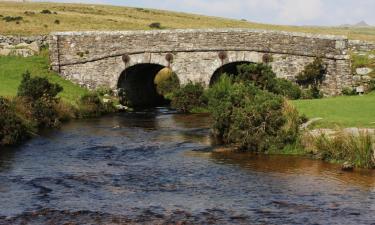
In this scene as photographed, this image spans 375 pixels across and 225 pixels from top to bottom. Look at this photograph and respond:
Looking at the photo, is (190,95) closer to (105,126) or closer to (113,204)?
(105,126)

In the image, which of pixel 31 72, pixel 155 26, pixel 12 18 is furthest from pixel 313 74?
pixel 12 18

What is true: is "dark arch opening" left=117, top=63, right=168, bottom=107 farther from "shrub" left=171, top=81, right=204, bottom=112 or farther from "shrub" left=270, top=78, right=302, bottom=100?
"shrub" left=270, top=78, right=302, bottom=100

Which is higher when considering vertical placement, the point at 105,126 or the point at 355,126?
the point at 355,126

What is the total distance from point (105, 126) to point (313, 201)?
18.5m

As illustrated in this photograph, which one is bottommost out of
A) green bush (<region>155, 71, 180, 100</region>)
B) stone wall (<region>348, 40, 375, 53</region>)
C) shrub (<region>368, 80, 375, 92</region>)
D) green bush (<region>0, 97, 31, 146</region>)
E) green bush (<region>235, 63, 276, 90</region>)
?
green bush (<region>155, 71, 180, 100</region>)

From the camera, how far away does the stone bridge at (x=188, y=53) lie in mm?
40062

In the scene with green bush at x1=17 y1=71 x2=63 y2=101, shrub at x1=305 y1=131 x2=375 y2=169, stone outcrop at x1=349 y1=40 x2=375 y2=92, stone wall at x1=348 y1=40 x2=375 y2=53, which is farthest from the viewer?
stone wall at x1=348 y1=40 x2=375 y2=53

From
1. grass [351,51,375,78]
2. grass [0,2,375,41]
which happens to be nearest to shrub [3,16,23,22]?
grass [0,2,375,41]

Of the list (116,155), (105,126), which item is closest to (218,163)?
(116,155)

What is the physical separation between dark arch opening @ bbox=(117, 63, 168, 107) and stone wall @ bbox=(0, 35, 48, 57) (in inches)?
362

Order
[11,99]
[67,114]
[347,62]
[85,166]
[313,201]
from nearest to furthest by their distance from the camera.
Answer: [313,201] < [85,166] < [11,99] < [67,114] < [347,62]

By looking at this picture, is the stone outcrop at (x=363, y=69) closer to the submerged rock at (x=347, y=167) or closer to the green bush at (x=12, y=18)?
the submerged rock at (x=347, y=167)

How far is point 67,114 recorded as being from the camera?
36.8 m

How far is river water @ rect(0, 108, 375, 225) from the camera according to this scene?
16.8 m
